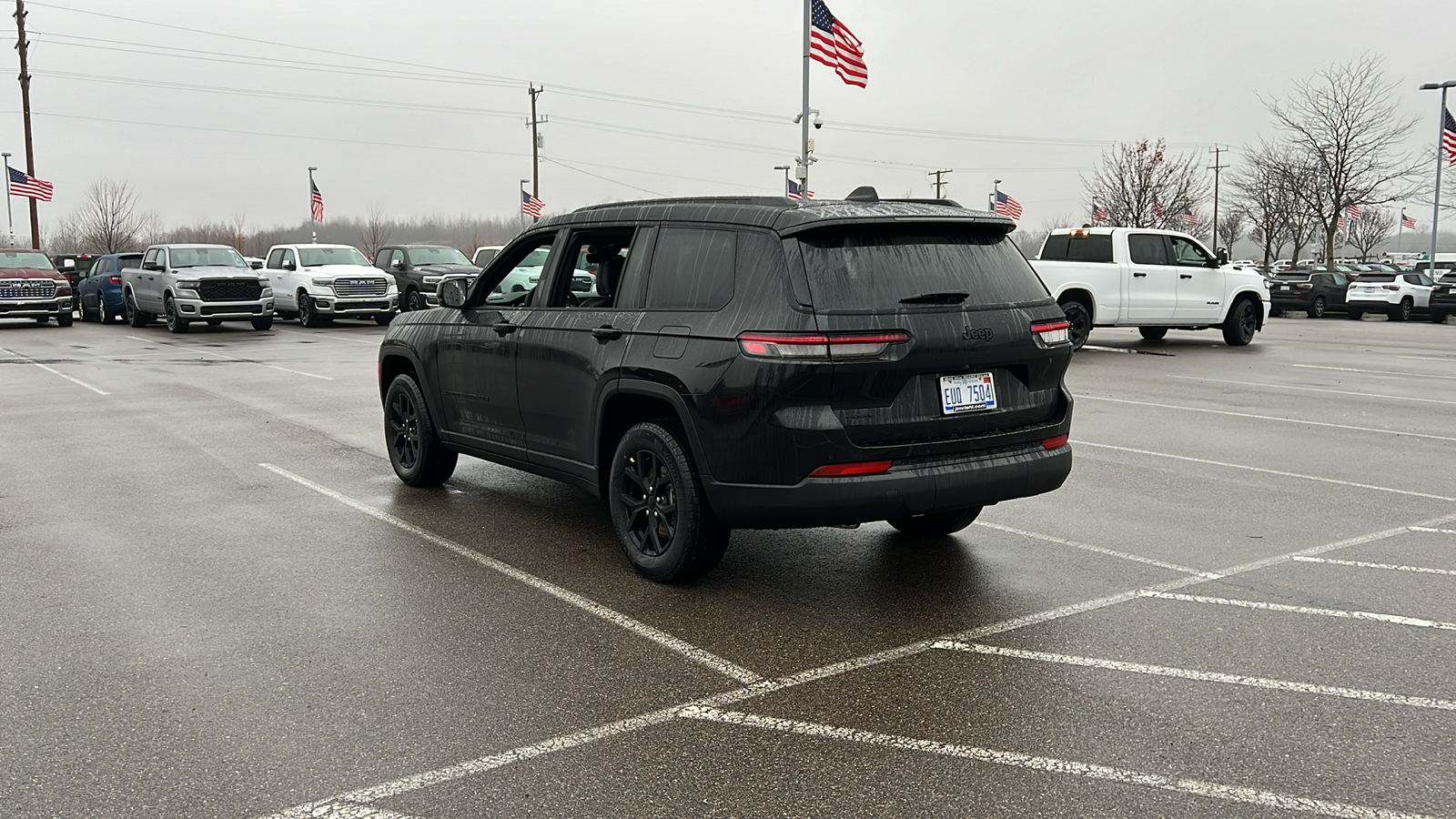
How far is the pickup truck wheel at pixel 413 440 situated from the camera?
25.5 feet

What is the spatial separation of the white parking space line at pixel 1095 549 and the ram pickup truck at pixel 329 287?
78.0ft

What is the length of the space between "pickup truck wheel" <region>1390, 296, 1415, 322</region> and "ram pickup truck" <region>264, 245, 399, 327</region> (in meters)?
28.2

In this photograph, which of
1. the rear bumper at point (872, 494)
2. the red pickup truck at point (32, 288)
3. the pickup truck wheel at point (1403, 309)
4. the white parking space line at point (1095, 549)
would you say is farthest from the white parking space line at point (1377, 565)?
the pickup truck wheel at point (1403, 309)

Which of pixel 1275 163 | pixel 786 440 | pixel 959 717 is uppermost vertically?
pixel 1275 163

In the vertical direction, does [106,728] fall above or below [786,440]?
below

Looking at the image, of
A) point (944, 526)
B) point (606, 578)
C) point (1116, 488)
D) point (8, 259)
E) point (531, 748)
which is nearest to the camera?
point (531, 748)

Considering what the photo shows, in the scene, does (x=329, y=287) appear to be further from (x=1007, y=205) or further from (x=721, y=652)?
(x=1007, y=205)

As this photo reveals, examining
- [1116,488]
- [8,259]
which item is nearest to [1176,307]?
Answer: [1116,488]

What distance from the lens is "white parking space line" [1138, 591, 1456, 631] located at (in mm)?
5074

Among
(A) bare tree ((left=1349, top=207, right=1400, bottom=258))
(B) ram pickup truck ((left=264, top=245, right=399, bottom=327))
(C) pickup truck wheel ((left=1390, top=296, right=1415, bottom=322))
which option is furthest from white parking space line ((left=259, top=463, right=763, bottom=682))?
(A) bare tree ((left=1349, top=207, right=1400, bottom=258))

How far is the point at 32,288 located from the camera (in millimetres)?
28125

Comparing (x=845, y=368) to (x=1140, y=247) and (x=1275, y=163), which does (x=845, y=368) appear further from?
(x=1275, y=163)

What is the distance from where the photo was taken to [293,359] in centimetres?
1883

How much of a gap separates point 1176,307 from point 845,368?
1728 centimetres
